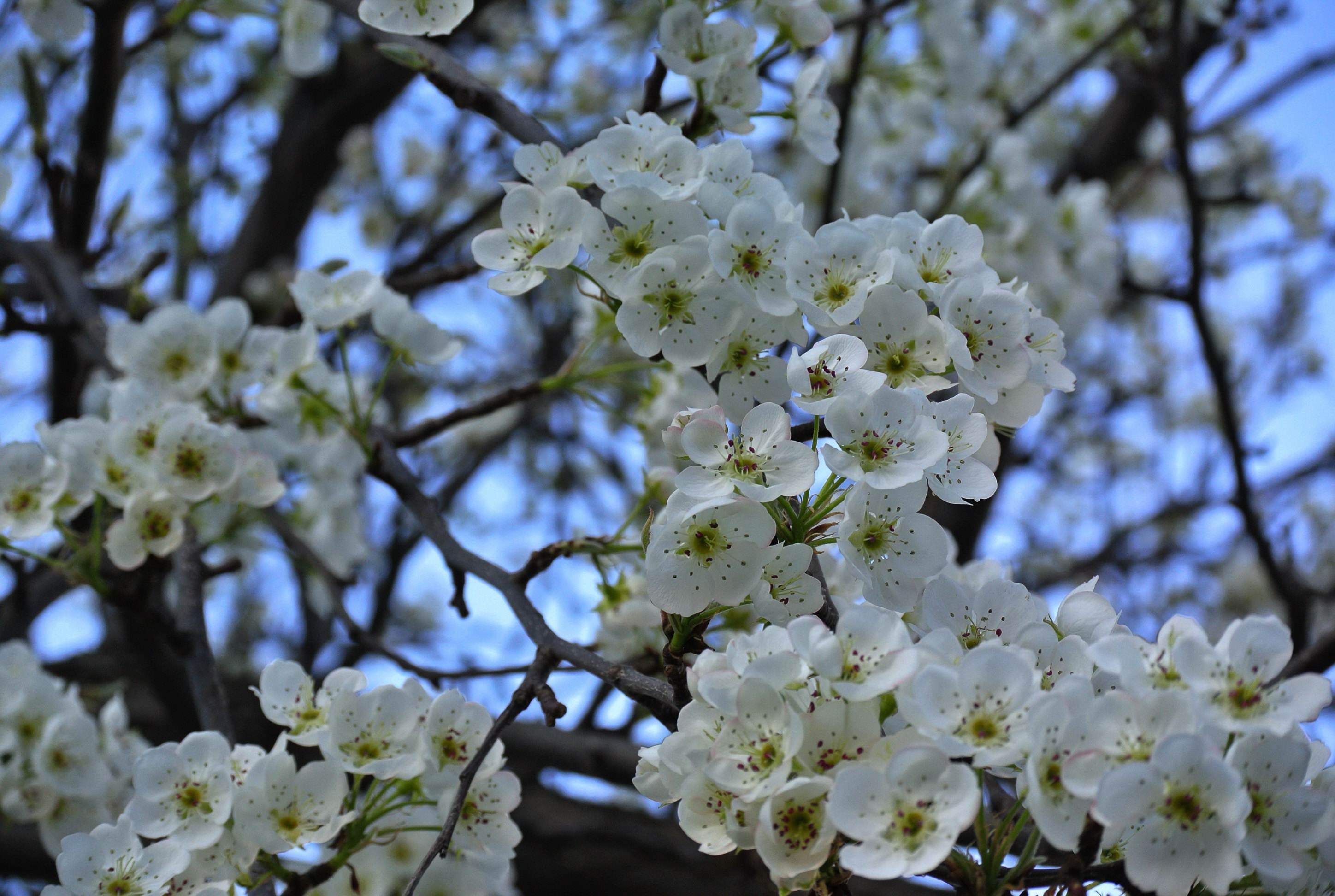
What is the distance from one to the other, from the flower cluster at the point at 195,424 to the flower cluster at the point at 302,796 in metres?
0.53

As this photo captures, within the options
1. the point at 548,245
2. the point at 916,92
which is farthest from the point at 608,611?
the point at 916,92

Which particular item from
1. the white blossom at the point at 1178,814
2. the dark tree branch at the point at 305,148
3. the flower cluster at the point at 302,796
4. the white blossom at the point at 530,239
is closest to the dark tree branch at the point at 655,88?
the white blossom at the point at 530,239

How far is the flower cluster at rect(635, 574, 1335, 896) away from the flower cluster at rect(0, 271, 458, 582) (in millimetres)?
1071

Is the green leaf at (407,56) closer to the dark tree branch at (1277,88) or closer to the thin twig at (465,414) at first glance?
the thin twig at (465,414)

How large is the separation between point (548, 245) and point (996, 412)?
1.90 ft

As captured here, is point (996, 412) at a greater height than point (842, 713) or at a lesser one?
greater

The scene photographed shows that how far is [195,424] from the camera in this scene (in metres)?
1.75

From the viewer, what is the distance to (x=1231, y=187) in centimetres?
539

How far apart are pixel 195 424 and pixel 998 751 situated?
1.40 m

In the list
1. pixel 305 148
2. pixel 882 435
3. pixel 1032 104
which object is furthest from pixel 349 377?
pixel 1032 104

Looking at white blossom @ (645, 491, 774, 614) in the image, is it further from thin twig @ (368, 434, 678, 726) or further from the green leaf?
the green leaf

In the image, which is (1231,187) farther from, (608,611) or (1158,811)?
(1158,811)

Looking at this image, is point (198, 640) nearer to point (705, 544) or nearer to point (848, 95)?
point (705, 544)

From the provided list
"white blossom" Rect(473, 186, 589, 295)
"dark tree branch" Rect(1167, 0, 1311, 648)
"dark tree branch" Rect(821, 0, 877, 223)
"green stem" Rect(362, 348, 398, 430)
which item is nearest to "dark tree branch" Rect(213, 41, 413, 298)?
"dark tree branch" Rect(821, 0, 877, 223)
